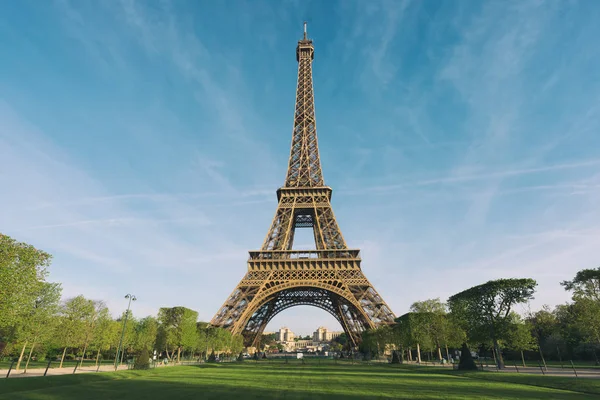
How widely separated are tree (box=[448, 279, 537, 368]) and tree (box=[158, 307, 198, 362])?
126 ft

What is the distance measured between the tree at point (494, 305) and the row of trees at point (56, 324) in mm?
31217

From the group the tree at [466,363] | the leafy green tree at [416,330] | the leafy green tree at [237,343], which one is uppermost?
the leafy green tree at [416,330]

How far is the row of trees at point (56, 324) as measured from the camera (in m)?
23.0

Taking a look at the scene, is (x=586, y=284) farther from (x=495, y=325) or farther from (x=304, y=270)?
(x=304, y=270)

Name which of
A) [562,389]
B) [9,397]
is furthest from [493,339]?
[9,397]

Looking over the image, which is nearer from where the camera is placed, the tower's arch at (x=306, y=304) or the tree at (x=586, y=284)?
the tree at (x=586, y=284)

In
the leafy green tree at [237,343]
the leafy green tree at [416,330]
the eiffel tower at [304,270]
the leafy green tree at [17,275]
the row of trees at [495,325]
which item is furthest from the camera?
the leafy green tree at [237,343]

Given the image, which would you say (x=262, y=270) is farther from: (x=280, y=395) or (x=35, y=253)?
(x=280, y=395)

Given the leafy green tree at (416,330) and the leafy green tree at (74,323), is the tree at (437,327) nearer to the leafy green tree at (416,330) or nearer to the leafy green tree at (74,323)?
the leafy green tree at (416,330)

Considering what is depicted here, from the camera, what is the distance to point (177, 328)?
50031mm

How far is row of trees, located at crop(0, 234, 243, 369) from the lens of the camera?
23000 millimetres

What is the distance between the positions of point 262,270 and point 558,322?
5264 cm

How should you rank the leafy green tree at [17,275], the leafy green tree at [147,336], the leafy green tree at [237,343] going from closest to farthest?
the leafy green tree at [17,275]
the leafy green tree at [237,343]
the leafy green tree at [147,336]

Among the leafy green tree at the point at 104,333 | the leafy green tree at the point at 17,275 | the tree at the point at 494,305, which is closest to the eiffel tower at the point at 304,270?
the tree at the point at 494,305
